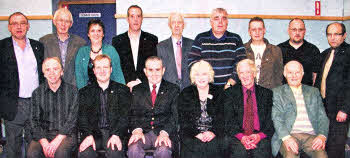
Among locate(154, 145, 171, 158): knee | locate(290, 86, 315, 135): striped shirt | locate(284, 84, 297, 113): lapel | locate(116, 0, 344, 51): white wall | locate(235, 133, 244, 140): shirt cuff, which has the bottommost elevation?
locate(154, 145, 171, 158): knee

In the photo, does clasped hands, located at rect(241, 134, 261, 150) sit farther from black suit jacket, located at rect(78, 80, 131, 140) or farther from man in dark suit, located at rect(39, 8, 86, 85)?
man in dark suit, located at rect(39, 8, 86, 85)

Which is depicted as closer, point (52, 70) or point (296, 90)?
point (52, 70)

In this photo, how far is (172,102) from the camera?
2887 millimetres

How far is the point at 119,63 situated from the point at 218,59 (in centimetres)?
106

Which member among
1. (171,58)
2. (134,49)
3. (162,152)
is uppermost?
(134,49)

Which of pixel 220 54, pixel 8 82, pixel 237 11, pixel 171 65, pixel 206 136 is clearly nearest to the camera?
pixel 206 136

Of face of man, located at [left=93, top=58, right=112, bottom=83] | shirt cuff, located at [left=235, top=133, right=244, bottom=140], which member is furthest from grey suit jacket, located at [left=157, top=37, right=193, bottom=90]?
shirt cuff, located at [left=235, top=133, right=244, bottom=140]

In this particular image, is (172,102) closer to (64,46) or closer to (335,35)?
(64,46)

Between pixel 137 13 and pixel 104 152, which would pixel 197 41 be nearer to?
pixel 137 13

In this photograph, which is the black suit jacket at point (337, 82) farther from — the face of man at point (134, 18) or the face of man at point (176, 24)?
the face of man at point (134, 18)

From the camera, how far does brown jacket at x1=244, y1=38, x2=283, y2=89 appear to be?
3244mm

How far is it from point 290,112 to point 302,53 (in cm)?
92

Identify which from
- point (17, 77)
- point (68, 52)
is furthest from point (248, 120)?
point (17, 77)

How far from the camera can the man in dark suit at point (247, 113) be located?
271 cm
